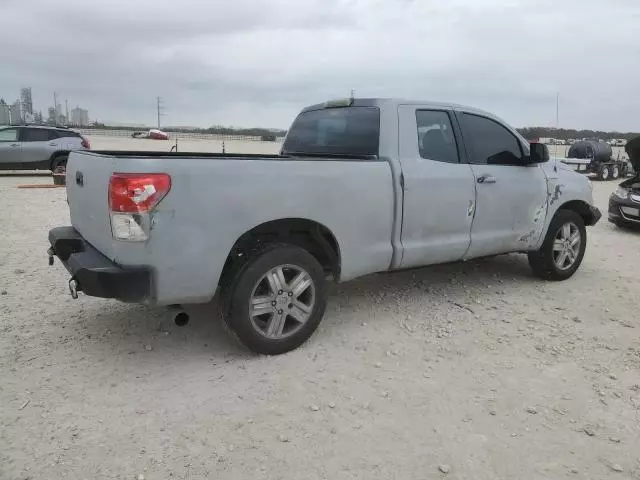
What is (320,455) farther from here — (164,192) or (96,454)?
(164,192)

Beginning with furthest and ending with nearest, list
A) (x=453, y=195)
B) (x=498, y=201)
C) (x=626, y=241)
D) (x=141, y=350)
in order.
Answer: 1. (x=626, y=241)
2. (x=498, y=201)
3. (x=453, y=195)
4. (x=141, y=350)

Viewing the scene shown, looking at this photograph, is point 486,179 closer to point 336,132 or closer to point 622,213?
point 336,132

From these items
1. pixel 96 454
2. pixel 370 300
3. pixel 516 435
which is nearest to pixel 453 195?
pixel 370 300

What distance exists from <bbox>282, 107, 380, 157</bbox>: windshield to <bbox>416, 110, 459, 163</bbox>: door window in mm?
436

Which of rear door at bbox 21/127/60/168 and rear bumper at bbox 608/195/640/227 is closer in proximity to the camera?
rear bumper at bbox 608/195/640/227

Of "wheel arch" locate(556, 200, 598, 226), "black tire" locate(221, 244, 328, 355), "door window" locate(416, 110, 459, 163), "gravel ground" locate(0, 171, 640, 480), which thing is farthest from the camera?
"wheel arch" locate(556, 200, 598, 226)

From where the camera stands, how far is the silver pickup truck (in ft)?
10.4

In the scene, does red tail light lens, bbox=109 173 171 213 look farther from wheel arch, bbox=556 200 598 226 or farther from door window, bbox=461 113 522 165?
wheel arch, bbox=556 200 598 226

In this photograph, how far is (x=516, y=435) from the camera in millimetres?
2863

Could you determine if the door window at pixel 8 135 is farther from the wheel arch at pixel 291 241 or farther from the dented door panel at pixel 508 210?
the dented door panel at pixel 508 210

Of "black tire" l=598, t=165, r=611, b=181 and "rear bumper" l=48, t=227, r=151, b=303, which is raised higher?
"black tire" l=598, t=165, r=611, b=181

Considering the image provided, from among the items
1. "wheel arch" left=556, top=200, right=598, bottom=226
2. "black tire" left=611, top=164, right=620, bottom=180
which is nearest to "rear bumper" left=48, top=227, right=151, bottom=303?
"wheel arch" left=556, top=200, right=598, bottom=226

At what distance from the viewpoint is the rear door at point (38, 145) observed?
16172 millimetres

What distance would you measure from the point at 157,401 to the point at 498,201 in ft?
11.5
